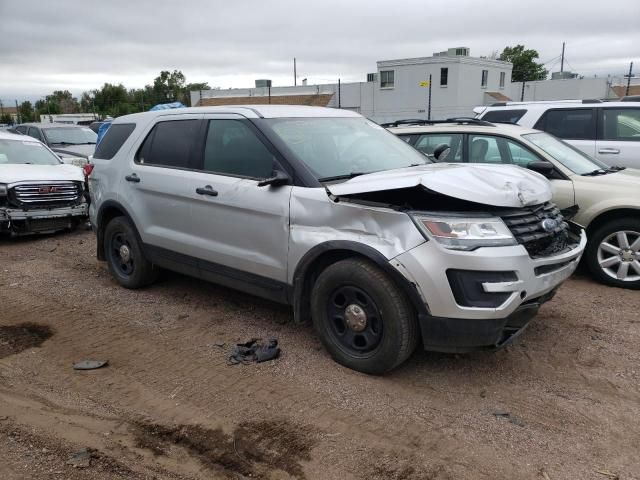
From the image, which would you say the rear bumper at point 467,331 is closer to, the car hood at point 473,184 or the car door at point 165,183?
the car hood at point 473,184

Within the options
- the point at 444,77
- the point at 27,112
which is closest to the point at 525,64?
the point at 444,77

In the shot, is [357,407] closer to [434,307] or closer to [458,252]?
[434,307]

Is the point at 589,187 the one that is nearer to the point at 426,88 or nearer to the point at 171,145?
the point at 171,145

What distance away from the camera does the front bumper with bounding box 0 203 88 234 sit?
8180mm

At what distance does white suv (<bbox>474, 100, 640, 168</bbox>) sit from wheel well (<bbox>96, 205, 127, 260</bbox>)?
19.3ft

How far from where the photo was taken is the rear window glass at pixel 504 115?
834 centimetres

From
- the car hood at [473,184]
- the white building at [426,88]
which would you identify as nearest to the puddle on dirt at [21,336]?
Answer: the car hood at [473,184]

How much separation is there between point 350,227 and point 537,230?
124 centimetres

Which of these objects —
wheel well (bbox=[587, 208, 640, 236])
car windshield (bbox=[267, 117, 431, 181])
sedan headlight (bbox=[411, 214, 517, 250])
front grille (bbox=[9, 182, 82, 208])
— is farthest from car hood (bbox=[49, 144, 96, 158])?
sedan headlight (bbox=[411, 214, 517, 250])

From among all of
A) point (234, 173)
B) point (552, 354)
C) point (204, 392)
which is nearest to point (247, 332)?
point (204, 392)

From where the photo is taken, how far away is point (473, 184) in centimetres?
349

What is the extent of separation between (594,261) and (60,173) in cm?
804

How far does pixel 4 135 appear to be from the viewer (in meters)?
9.95

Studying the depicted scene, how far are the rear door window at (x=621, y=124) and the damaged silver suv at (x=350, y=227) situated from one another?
14.0 feet
